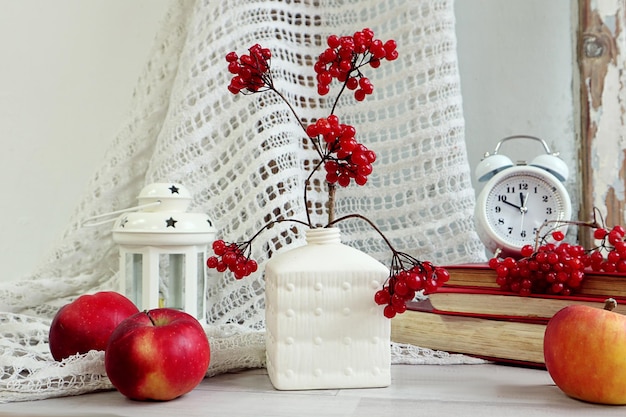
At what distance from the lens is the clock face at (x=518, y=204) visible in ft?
3.20

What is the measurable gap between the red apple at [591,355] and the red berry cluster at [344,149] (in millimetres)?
251

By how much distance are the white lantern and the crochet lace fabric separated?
0.28ft

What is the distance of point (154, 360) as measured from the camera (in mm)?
666

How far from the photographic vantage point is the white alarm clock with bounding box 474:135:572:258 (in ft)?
3.19

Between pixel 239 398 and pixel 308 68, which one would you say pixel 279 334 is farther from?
pixel 308 68

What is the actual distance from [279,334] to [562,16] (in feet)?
2.62

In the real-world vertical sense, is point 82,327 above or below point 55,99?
below

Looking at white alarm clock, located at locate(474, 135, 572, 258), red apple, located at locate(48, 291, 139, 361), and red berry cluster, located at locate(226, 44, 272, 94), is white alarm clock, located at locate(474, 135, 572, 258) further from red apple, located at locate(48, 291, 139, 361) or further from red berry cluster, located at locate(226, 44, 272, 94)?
red apple, located at locate(48, 291, 139, 361)

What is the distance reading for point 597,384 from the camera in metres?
0.67

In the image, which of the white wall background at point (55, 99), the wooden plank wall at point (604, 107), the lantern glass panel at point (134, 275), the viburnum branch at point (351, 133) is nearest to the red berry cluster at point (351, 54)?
the viburnum branch at point (351, 133)

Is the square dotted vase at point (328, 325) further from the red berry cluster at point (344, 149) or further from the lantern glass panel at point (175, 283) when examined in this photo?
the lantern glass panel at point (175, 283)

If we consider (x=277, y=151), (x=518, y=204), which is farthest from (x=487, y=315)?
(x=277, y=151)

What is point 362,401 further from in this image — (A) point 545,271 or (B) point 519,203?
(B) point 519,203

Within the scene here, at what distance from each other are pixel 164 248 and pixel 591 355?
22.2 inches
